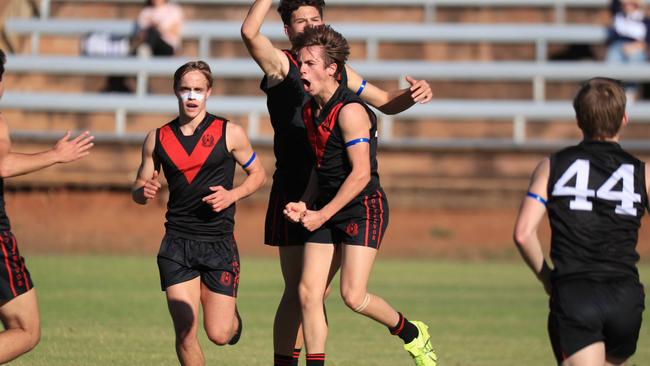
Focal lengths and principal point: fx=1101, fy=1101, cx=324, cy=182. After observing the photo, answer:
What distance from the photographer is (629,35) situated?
19578 mm

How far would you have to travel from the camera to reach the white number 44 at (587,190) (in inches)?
207

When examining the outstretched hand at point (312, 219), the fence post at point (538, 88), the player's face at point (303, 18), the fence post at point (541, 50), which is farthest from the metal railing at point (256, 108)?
the outstretched hand at point (312, 219)

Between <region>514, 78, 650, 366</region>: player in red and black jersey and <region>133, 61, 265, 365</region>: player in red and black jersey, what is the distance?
7.88 feet

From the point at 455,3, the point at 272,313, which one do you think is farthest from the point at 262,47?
the point at 455,3

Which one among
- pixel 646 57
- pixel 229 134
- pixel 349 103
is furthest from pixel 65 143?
pixel 646 57

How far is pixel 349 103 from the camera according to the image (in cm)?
685

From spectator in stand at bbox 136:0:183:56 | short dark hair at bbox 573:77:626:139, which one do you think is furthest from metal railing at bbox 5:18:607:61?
short dark hair at bbox 573:77:626:139

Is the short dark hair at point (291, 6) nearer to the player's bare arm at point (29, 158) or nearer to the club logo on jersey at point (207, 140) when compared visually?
the club logo on jersey at point (207, 140)

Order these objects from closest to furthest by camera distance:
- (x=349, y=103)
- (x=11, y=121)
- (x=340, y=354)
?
1. (x=349, y=103)
2. (x=340, y=354)
3. (x=11, y=121)

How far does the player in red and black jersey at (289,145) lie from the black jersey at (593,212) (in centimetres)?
208

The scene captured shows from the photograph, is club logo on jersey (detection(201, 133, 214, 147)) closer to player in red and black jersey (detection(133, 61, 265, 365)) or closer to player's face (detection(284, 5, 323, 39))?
player in red and black jersey (detection(133, 61, 265, 365))

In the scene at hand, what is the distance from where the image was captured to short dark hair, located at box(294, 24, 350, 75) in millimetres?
6836

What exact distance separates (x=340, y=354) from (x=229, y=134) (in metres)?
2.44

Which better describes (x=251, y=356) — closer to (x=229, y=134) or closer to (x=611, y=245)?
(x=229, y=134)
